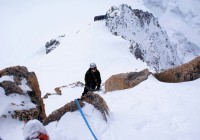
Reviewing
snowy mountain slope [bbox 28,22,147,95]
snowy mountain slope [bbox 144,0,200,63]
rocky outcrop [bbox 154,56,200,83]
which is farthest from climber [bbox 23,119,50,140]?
snowy mountain slope [bbox 144,0,200,63]

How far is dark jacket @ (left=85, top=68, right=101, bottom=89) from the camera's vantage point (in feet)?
37.8

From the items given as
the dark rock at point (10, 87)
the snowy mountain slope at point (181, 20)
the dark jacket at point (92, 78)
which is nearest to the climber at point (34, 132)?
the dark rock at point (10, 87)

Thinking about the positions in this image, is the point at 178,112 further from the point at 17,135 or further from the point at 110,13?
the point at 110,13

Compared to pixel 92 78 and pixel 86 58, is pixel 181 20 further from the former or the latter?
pixel 92 78

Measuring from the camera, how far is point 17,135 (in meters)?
5.98

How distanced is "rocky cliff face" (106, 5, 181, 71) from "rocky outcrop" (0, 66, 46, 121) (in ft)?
119

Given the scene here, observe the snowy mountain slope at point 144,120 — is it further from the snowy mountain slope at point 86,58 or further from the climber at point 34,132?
the snowy mountain slope at point 86,58

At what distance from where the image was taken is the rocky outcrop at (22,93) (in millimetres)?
6652

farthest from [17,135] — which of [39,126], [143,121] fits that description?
[143,121]

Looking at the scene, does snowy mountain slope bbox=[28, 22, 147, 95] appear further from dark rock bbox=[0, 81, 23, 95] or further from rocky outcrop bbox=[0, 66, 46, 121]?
dark rock bbox=[0, 81, 23, 95]

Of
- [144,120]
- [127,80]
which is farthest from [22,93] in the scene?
[127,80]

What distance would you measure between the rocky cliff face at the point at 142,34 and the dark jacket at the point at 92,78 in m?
32.2

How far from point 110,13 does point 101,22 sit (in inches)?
152

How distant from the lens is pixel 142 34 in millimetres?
63531
